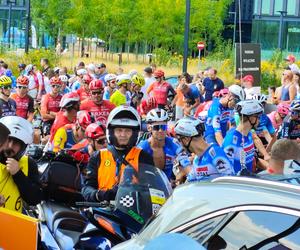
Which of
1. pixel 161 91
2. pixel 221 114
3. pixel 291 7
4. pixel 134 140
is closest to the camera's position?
pixel 134 140

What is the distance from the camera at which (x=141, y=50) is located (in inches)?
2170

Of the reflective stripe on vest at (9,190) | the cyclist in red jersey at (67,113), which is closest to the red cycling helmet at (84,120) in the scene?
the cyclist in red jersey at (67,113)

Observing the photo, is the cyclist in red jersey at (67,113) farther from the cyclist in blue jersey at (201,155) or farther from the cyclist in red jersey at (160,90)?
the cyclist in red jersey at (160,90)

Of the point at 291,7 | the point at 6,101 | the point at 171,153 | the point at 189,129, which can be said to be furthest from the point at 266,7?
the point at 189,129

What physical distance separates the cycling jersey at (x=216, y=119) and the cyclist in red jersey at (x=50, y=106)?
366cm

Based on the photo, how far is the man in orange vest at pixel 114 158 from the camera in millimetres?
6184

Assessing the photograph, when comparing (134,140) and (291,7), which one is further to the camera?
(291,7)

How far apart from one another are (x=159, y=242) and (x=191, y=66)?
3736 cm

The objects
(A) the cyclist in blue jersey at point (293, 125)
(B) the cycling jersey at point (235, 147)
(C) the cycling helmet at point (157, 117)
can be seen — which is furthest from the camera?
(A) the cyclist in blue jersey at point (293, 125)

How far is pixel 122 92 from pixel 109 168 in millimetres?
8903

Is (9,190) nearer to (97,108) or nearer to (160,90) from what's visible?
(97,108)

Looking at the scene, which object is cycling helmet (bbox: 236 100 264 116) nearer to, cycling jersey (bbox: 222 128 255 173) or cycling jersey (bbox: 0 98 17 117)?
cycling jersey (bbox: 222 128 255 173)

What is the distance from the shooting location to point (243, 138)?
27.0 feet

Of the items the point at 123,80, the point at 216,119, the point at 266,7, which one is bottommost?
the point at 216,119
